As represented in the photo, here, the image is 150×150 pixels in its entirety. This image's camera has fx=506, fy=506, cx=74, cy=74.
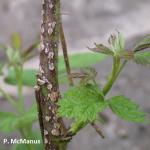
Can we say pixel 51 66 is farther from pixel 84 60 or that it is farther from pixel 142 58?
pixel 84 60

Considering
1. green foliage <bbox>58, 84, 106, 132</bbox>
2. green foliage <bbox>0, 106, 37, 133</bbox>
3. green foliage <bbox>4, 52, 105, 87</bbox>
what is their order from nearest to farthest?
green foliage <bbox>58, 84, 106, 132</bbox>, green foliage <bbox>0, 106, 37, 133</bbox>, green foliage <bbox>4, 52, 105, 87</bbox>

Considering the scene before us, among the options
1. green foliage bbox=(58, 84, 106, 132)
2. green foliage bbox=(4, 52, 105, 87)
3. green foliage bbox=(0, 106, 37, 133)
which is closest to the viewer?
green foliage bbox=(58, 84, 106, 132)

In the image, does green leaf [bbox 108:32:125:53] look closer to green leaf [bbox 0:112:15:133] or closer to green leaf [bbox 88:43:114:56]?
green leaf [bbox 88:43:114:56]

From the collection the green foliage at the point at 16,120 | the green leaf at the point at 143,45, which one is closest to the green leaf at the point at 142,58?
the green leaf at the point at 143,45

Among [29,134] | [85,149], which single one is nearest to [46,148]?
[29,134]

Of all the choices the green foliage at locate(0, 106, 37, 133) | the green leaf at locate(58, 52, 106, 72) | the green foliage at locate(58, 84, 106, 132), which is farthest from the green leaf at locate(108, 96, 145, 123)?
the green leaf at locate(58, 52, 106, 72)

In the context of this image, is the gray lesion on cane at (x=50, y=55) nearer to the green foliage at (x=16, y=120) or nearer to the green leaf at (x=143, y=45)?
the green leaf at (x=143, y=45)
